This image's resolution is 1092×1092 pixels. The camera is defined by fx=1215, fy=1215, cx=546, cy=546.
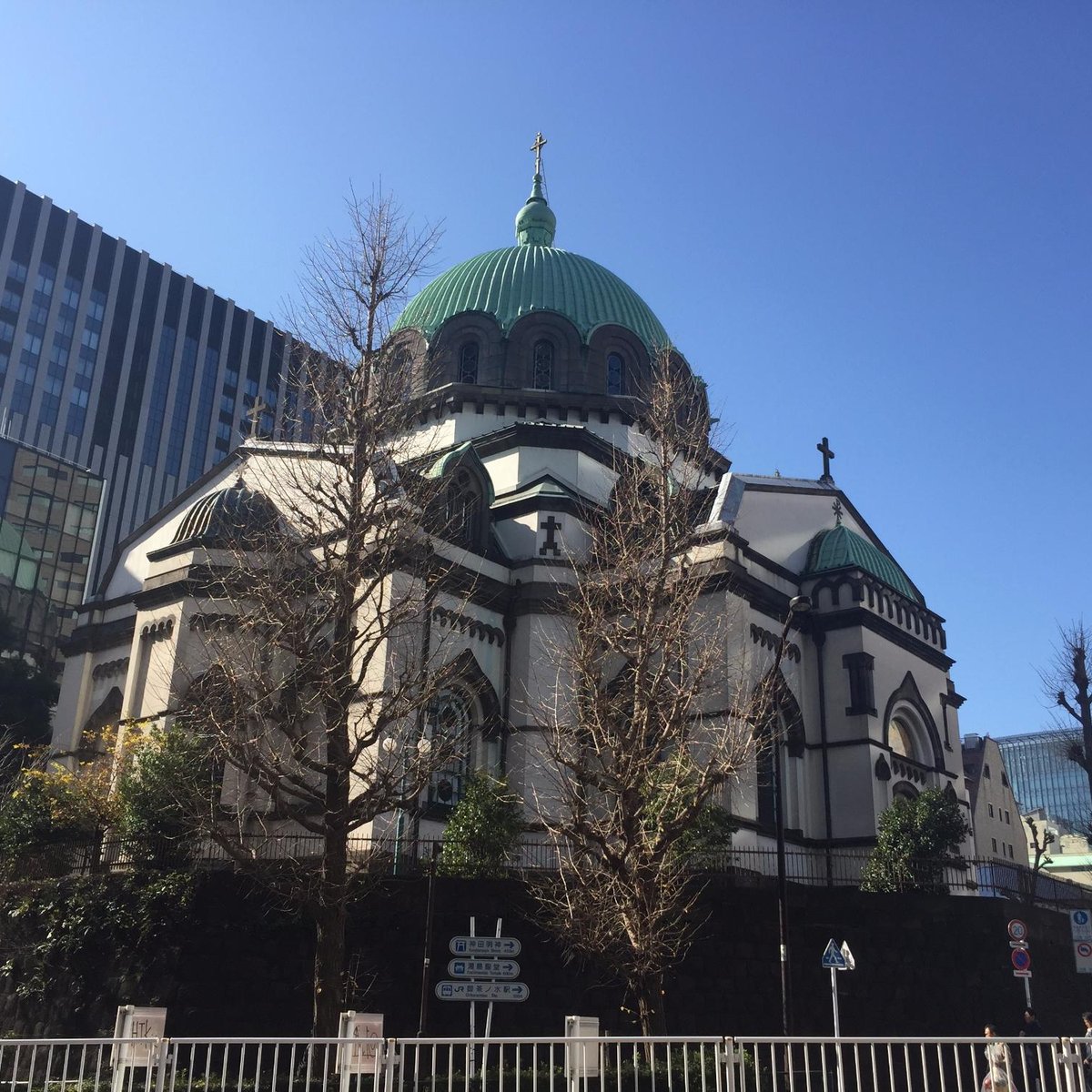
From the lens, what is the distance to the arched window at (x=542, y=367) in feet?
117

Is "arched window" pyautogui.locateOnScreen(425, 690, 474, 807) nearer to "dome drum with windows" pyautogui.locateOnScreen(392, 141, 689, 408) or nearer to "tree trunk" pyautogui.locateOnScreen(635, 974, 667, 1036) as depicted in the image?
"tree trunk" pyautogui.locateOnScreen(635, 974, 667, 1036)

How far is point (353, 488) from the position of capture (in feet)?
58.3

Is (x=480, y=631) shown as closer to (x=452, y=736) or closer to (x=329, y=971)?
(x=452, y=736)

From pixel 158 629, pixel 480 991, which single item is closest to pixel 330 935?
pixel 480 991

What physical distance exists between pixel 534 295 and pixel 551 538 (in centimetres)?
963

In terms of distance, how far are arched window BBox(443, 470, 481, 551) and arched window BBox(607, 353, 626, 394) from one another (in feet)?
23.4

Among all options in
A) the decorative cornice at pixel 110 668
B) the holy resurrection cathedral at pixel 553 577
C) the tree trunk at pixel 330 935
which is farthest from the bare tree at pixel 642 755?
the decorative cornice at pixel 110 668

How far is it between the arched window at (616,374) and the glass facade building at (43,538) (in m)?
29.5

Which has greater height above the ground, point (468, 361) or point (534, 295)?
point (534, 295)

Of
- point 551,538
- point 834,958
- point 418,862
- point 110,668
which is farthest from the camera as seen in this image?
point 110,668

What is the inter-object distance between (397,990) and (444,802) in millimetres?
6815

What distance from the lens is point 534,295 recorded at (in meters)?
37.0

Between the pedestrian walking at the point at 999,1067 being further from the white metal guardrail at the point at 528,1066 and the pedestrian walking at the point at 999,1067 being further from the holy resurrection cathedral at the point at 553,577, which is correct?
the holy resurrection cathedral at the point at 553,577

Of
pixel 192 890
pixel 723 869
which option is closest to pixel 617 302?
pixel 723 869
